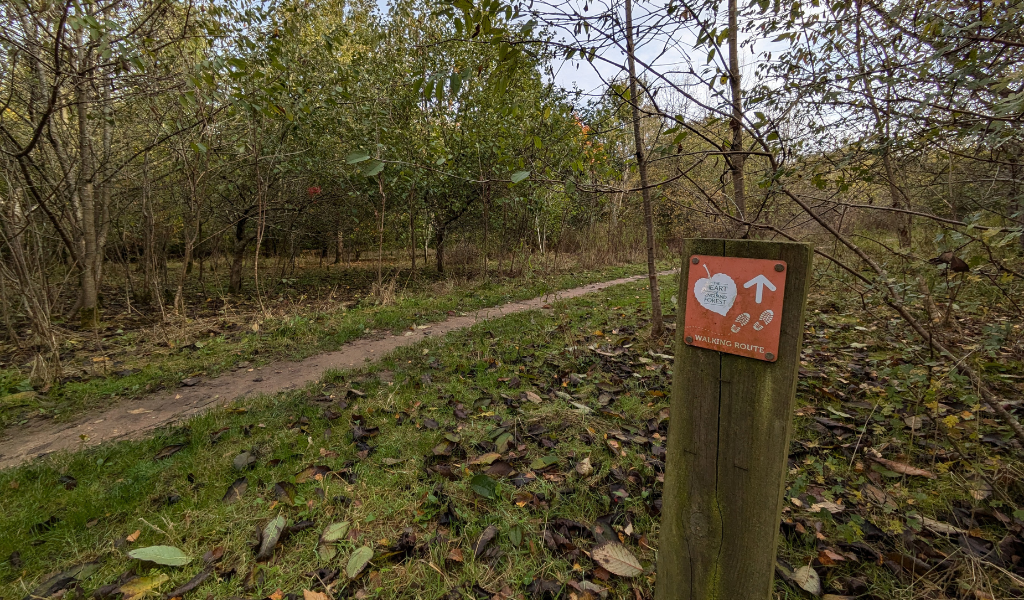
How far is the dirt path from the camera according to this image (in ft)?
10.4

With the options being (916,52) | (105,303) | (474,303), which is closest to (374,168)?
(916,52)

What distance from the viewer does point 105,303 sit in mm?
8344

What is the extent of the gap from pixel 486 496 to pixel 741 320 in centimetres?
180

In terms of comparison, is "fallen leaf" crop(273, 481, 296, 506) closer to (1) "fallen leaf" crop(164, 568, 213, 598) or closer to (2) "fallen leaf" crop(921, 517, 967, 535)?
(1) "fallen leaf" crop(164, 568, 213, 598)

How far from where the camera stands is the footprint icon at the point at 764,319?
120 centimetres

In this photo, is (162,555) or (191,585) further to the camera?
(162,555)

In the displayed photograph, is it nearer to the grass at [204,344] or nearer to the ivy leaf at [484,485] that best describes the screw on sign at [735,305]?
the ivy leaf at [484,485]

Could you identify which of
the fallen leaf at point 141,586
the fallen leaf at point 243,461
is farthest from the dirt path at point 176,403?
the fallen leaf at point 141,586

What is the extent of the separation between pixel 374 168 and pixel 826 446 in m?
3.36

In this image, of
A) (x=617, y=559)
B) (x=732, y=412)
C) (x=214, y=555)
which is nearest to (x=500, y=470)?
(x=617, y=559)

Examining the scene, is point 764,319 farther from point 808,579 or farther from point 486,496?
point 486,496

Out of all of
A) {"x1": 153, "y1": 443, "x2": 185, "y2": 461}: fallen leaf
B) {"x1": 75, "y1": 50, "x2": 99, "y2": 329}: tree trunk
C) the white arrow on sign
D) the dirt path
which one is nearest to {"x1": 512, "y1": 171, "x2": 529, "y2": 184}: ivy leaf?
the white arrow on sign

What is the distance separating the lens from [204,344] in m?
5.50

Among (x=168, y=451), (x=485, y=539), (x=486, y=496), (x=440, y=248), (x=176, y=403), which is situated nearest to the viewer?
(x=485, y=539)
